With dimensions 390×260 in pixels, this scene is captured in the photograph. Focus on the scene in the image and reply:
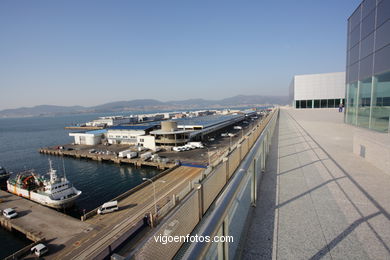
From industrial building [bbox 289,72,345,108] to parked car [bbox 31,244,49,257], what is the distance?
6257 cm

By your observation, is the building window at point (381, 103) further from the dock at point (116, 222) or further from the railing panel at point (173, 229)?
the dock at point (116, 222)

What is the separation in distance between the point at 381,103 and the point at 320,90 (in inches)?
2081


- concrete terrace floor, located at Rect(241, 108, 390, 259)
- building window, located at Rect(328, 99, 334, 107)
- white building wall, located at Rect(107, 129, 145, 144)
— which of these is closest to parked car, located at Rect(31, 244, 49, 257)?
concrete terrace floor, located at Rect(241, 108, 390, 259)

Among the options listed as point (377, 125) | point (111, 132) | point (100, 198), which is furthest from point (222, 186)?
point (111, 132)

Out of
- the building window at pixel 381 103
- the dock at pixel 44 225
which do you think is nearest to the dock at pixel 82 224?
the dock at pixel 44 225

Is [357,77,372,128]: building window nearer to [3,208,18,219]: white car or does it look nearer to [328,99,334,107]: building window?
[3,208,18,219]: white car

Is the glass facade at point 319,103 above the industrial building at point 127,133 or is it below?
above

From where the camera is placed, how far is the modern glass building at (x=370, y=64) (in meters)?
8.81

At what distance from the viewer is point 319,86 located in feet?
176

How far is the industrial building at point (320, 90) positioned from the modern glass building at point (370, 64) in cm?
4614

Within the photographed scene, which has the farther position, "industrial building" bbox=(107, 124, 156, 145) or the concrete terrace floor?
"industrial building" bbox=(107, 124, 156, 145)

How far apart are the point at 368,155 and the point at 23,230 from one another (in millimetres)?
28677

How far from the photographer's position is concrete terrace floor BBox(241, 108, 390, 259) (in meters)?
2.89

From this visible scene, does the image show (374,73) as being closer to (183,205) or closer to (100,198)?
(183,205)
